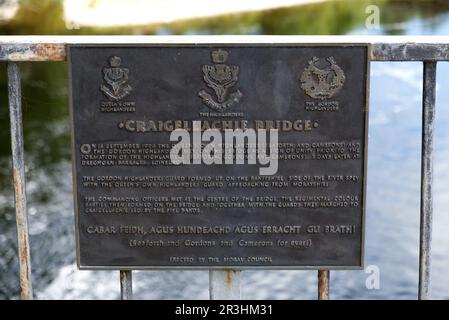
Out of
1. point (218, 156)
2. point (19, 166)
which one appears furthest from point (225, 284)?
point (19, 166)

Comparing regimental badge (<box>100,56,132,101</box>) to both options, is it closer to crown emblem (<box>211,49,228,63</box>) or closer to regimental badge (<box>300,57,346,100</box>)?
crown emblem (<box>211,49,228,63</box>)

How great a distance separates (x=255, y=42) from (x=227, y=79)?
0.19 m

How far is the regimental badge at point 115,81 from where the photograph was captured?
3223 mm

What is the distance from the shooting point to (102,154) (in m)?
3.28

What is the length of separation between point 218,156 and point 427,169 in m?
0.94

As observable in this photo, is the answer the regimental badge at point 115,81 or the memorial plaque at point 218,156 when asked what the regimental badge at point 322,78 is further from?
the regimental badge at point 115,81

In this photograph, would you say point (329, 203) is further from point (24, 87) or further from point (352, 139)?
point (24, 87)

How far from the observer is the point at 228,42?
3184 millimetres

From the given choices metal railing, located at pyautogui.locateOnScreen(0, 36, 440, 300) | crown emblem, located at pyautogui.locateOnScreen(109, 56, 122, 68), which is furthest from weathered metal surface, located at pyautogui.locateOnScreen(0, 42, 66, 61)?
crown emblem, located at pyautogui.locateOnScreen(109, 56, 122, 68)

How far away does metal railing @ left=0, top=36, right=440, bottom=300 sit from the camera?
323 centimetres

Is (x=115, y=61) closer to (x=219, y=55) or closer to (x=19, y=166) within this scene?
(x=219, y=55)

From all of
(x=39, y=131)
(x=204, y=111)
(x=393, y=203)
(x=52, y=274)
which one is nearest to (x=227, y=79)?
(x=204, y=111)
